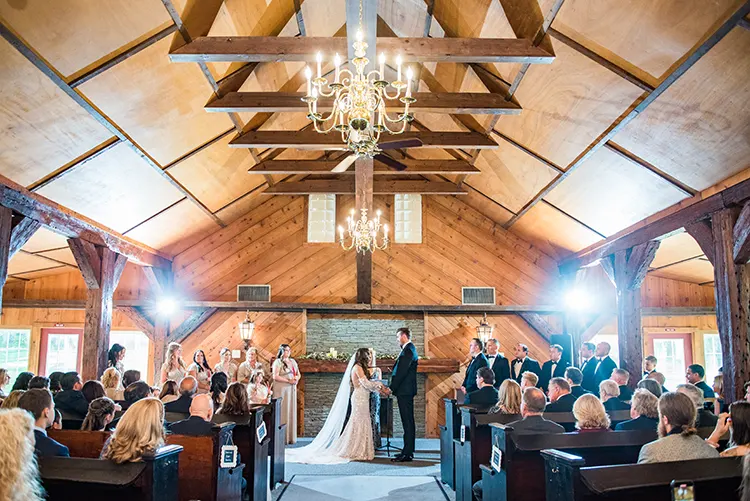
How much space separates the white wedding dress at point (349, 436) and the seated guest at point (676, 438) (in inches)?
191

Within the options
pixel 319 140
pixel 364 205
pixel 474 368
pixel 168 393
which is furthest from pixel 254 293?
pixel 168 393

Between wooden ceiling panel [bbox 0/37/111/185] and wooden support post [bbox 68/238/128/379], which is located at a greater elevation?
wooden ceiling panel [bbox 0/37/111/185]

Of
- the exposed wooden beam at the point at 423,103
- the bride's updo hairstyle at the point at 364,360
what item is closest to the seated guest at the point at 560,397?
the bride's updo hairstyle at the point at 364,360

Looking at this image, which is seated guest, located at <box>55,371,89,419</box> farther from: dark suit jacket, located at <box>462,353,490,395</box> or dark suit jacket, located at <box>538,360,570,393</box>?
dark suit jacket, located at <box>538,360,570,393</box>

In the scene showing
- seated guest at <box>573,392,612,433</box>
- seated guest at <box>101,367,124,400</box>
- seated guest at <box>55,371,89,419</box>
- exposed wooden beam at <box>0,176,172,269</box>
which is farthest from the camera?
seated guest at <box>101,367,124,400</box>

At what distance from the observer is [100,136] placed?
615 centimetres

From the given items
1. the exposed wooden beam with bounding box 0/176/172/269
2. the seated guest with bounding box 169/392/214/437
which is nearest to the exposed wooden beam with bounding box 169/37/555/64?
the exposed wooden beam with bounding box 0/176/172/269

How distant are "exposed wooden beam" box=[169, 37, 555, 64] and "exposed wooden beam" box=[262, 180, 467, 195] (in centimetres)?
487

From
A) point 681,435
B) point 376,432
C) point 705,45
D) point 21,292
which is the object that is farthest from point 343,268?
point 681,435

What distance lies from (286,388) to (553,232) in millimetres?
5092

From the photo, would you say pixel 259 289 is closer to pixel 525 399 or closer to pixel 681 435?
pixel 525 399

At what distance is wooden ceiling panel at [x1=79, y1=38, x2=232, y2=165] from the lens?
18.2 ft

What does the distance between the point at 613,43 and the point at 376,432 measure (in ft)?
19.1

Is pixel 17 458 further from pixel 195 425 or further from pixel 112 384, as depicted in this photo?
pixel 112 384
